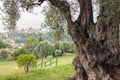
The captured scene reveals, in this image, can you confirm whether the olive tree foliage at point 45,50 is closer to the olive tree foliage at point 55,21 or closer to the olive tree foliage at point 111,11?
the olive tree foliage at point 55,21

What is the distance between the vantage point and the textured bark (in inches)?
431

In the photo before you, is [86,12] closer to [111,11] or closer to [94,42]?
[94,42]

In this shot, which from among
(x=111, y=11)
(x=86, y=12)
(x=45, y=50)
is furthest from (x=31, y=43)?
(x=111, y=11)

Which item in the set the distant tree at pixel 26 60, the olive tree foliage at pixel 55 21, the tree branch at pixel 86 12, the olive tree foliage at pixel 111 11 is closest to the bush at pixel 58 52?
the distant tree at pixel 26 60

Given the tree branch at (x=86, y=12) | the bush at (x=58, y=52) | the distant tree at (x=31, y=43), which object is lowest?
the distant tree at (x=31, y=43)

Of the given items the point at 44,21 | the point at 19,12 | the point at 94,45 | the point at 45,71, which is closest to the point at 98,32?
the point at 94,45

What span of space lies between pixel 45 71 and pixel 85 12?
1259 cm

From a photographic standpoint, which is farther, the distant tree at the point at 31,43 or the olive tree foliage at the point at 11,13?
the distant tree at the point at 31,43

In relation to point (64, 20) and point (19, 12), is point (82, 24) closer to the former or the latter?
point (64, 20)

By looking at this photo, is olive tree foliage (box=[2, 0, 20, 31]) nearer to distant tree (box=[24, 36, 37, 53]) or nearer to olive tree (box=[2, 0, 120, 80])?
olive tree (box=[2, 0, 120, 80])

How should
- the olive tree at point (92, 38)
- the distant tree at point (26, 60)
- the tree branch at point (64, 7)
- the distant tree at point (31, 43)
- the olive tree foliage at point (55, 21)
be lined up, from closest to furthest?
the olive tree at point (92, 38)
the tree branch at point (64, 7)
the olive tree foliage at point (55, 21)
the distant tree at point (26, 60)
the distant tree at point (31, 43)

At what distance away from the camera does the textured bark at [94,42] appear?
11.0m

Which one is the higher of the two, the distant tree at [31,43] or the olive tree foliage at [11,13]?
the olive tree foliage at [11,13]

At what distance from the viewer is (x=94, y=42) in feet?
35.9
